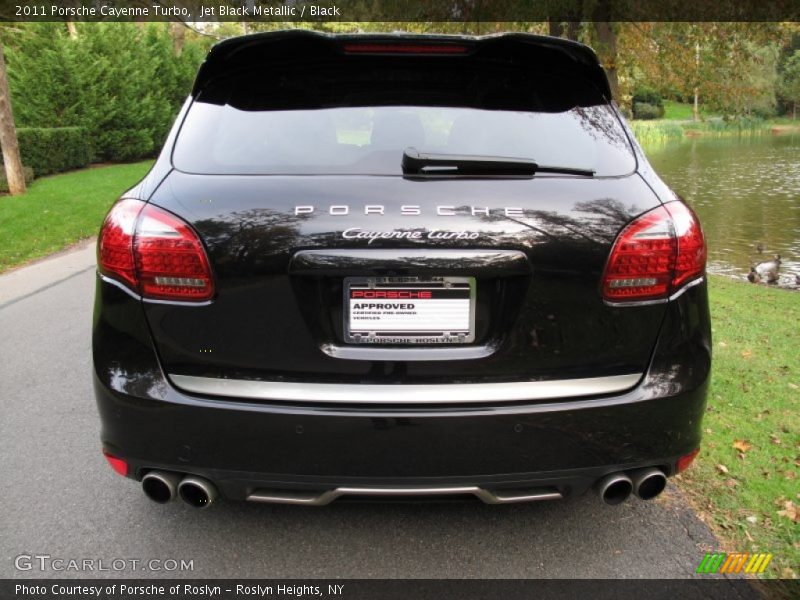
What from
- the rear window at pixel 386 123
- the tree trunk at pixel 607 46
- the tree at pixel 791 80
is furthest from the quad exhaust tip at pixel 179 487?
the tree at pixel 791 80

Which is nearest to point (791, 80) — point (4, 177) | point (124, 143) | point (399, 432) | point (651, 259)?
point (124, 143)

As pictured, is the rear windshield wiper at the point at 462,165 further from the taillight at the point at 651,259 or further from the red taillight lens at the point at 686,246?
the red taillight lens at the point at 686,246

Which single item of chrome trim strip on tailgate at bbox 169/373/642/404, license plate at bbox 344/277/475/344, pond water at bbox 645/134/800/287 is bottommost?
pond water at bbox 645/134/800/287

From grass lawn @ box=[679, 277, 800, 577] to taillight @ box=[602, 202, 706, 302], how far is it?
4.22 ft

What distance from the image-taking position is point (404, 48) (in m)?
2.48

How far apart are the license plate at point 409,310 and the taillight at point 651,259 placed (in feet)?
1.54

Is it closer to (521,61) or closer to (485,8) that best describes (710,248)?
(485,8)

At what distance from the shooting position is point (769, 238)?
46.7 feet

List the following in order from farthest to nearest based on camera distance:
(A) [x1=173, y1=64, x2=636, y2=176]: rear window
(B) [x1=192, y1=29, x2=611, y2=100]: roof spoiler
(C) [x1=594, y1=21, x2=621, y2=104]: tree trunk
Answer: (C) [x1=594, y1=21, x2=621, y2=104]: tree trunk < (B) [x1=192, y1=29, x2=611, y2=100]: roof spoiler < (A) [x1=173, y1=64, x2=636, y2=176]: rear window

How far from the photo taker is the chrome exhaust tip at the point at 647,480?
2252 mm

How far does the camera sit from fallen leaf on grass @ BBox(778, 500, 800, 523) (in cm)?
284

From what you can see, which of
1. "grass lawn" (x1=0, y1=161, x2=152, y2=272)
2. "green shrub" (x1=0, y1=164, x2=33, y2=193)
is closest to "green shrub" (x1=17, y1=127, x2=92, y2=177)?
"grass lawn" (x1=0, y1=161, x2=152, y2=272)

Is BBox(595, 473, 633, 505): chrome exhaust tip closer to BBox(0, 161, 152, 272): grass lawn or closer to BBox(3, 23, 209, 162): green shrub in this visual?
BBox(0, 161, 152, 272): grass lawn

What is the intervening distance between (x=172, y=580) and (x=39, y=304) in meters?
5.35
